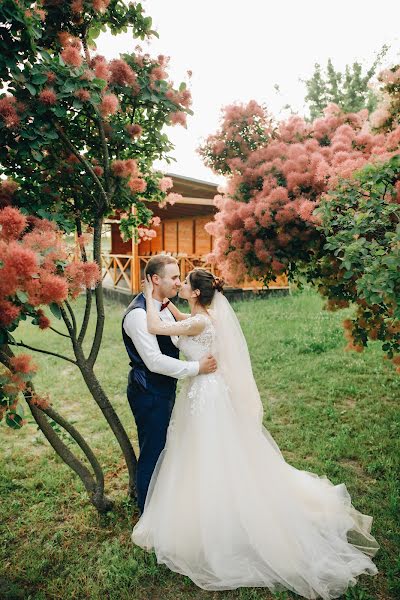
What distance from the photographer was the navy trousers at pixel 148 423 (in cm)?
321

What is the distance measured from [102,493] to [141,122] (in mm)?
2944

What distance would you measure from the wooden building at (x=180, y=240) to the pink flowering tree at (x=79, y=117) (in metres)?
8.65

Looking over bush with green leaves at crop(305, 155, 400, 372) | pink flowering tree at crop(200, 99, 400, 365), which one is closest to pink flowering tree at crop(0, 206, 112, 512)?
bush with green leaves at crop(305, 155, 400, 372)

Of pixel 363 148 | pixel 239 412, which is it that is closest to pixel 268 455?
pixel 239 412

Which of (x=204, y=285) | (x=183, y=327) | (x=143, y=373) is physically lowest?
(x=143, y=373)

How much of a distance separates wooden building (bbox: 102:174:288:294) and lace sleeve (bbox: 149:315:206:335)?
29.4 feet

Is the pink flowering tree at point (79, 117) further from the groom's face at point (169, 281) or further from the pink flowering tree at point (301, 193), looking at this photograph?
the pink flowering tree at point (301, 193)

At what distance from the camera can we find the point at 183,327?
3180 mm

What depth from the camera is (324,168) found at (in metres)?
4.34

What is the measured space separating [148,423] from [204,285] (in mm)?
1112

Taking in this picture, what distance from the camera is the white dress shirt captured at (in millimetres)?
3080

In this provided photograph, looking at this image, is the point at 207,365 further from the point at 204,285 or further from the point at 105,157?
the point at 105,157

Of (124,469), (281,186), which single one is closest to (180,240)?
(281,186)

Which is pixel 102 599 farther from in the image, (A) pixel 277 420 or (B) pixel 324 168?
(B) pixel 324 168
